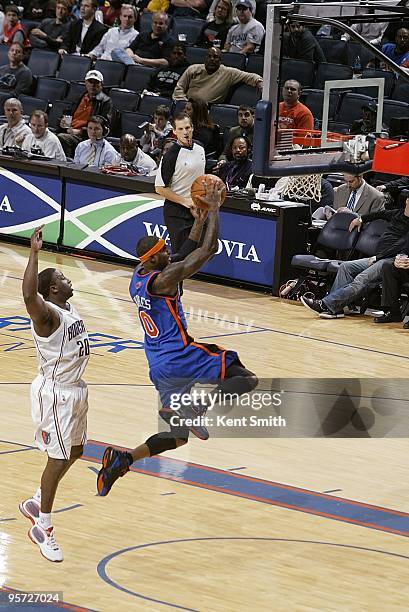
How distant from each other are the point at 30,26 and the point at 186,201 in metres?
9.76

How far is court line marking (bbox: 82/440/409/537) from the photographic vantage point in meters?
8.30

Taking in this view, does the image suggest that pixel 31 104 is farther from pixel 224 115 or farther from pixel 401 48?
pixel 401 48

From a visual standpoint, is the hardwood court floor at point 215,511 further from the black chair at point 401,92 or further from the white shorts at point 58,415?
the black chair at point 401,92

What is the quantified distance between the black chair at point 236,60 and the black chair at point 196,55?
57 cm

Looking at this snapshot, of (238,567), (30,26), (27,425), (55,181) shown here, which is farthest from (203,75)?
(238,567)

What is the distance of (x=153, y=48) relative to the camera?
755 inches

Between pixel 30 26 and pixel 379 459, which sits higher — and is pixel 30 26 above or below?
above

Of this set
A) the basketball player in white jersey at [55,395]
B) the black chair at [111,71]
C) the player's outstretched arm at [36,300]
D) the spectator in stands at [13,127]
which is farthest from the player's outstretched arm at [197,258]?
the black chair at [111,71]

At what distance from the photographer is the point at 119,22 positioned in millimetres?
20719

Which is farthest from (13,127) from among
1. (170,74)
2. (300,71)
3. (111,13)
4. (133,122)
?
(111,13)

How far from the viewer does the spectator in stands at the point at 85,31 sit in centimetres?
2014

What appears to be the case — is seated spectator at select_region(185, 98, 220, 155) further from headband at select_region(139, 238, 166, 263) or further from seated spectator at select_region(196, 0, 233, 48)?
headband at select_region(139, 238, 166, 263)

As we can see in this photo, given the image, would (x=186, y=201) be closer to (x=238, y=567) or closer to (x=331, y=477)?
(x=331, y=477)

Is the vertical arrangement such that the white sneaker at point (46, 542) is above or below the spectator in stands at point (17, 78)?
below
